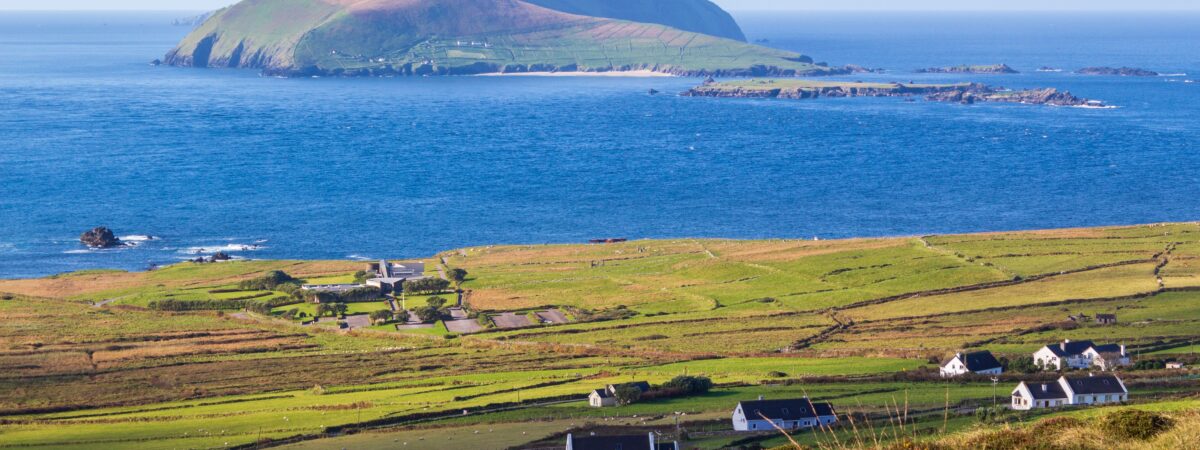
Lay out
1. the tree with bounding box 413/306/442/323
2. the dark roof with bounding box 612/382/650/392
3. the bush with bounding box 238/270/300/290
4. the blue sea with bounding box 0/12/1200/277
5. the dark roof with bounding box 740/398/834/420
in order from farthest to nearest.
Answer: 1. the blue sea with bounding box 0/12/1200/277
2. the bush with bounding box 238/270/300/290
3. the tree with bounding box 413/306/442/323
4. the dark roof with bounding box 612/382/650/392
5. the dark roof with bounding box 740/398/834/420

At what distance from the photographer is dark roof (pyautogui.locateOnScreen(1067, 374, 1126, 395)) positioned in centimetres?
5219

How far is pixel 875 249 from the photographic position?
9381cm

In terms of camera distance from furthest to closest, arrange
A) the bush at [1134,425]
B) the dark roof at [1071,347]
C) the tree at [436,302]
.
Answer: the tree at [436,302] → the dark roof at [1071,347] → the bush at [1134,425]

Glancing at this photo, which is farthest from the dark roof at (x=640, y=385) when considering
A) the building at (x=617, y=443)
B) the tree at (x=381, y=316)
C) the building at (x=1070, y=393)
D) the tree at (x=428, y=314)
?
the tree at (x=381, y=316)

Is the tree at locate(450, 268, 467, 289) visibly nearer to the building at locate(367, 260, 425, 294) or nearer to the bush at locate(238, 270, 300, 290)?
the building at locate(367, 260, 425, 294)

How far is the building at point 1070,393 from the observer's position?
51.6 m

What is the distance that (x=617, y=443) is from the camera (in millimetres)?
43469

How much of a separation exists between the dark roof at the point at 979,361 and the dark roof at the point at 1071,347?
119 inches

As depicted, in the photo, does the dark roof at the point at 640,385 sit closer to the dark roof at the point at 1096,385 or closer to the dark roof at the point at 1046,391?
the dark roof at the point at 1046,391

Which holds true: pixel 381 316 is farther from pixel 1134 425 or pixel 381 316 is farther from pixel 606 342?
pixel 1134 425

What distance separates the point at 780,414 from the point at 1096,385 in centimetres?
1214

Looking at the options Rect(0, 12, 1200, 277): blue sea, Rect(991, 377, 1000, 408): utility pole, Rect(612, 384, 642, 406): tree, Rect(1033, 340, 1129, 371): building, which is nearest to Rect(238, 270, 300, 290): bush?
Rect(0, 12, 1200, 277): blue sea

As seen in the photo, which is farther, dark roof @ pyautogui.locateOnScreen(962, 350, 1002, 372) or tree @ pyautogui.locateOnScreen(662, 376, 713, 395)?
dark roof @ pyautogui.locateOnScreen(962, 350, 1002, 372)

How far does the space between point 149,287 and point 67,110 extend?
119m
